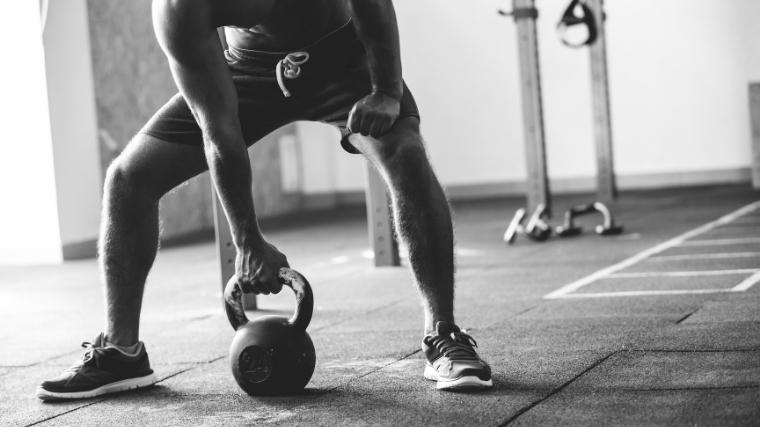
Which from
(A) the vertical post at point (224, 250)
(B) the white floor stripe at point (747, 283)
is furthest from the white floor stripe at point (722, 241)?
(A) the vertical post at point (224, 250)

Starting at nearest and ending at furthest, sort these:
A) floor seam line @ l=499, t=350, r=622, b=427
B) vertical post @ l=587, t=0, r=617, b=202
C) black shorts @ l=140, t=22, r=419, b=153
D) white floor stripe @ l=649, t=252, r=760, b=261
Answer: floor seam line @ l=499, t=350, r=622, b=427
black shorts @ l=140, t=22, r=419, b=153
white floor stripe @ l=649, t=252, r=760, b=261
vertical post @ l=587, t=0, r=617, b=202

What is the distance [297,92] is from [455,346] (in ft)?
2.30

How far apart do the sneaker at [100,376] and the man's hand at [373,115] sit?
2.60ft

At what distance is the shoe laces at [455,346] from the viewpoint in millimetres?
2352

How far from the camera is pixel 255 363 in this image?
93.1 inches

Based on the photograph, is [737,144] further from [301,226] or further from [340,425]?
[340,425]

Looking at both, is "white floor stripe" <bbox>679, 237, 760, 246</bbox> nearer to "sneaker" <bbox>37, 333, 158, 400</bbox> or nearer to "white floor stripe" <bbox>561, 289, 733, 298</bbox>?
"white floor stripe" <bbox>561, 289, 733, 298</bbox>

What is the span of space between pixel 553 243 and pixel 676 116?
14.3 feet

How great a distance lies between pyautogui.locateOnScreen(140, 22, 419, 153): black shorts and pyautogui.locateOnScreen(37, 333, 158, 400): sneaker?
54 centimetres

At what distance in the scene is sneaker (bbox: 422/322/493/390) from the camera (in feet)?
7.52

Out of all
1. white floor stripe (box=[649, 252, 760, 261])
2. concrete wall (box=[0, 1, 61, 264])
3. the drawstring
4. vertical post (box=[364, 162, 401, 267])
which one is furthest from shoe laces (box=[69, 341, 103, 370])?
concrete wall (box=[0, 1, 61, 264])

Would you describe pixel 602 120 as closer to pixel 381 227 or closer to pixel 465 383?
pixel 381 227

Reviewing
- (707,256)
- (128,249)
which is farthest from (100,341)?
(707,256)

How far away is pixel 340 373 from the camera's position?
2.63 meters
